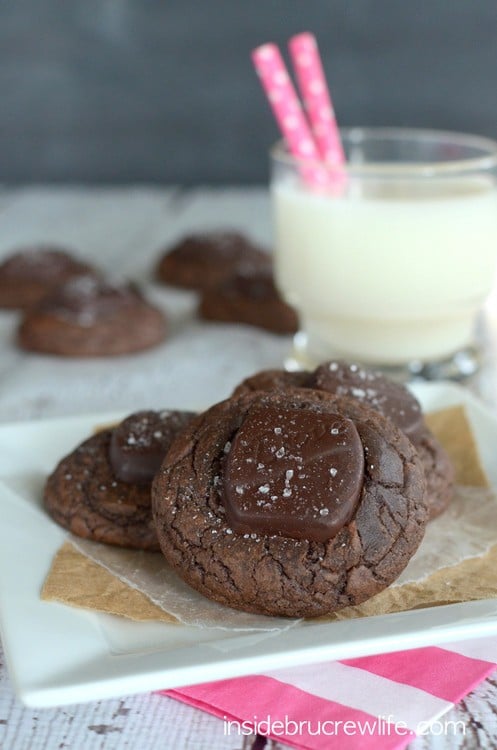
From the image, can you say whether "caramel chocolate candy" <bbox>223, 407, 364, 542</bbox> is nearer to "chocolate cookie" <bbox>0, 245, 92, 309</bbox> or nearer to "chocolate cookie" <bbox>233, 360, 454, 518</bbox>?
"chocolate cookie" <bbox>233, 360, 454, 518</bbox>

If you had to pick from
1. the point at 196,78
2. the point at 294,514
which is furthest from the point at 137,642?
the point at 196,78

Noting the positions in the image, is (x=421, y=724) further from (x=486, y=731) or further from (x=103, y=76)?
(x=103, y=76)

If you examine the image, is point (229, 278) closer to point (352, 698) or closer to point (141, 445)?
point (141, 445)

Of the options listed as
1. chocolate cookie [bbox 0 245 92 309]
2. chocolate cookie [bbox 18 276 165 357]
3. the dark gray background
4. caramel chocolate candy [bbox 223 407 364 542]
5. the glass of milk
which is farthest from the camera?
the dark gray background

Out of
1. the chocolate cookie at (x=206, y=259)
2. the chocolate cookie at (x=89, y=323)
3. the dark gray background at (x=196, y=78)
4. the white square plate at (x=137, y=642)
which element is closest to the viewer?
the white square plate at (x=137, y=642)

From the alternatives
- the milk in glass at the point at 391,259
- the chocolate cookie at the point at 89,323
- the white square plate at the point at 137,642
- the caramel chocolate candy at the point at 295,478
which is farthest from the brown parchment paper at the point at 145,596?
the chocolate cookie at the point at 89,323

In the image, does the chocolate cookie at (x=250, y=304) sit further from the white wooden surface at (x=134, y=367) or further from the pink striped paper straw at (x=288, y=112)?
the pink striped paper straw at (x=288, y=112)

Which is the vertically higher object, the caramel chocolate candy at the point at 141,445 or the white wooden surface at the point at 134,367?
the caramel chocolate candy at the point at 141,445

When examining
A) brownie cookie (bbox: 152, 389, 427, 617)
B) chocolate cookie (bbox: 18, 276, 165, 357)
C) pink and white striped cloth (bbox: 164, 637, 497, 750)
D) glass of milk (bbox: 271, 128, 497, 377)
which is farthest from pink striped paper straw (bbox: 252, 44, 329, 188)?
pink and white striped cloth (bbox: 164, 637, 497, 750)
